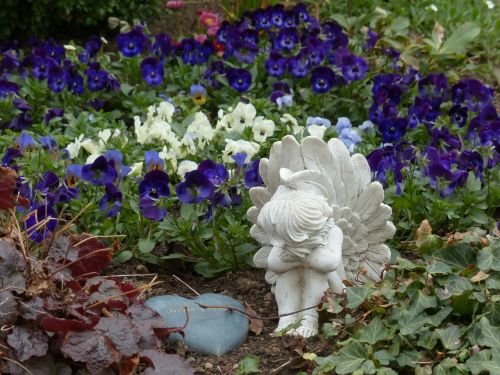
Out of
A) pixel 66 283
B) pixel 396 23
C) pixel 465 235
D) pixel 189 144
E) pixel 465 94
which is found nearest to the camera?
pixel 66 283

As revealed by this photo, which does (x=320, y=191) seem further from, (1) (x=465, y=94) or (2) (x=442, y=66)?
(2) (x=442, y=66)

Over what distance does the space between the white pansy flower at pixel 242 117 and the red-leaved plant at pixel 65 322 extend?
5.36 ft

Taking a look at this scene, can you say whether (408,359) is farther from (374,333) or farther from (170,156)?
(170,156)

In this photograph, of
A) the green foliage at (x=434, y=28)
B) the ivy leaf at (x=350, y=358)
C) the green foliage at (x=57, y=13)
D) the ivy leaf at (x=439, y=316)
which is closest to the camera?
the ivy leaf at (x=350, y=358)

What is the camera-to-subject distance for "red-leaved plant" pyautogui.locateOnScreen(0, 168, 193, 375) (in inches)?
121

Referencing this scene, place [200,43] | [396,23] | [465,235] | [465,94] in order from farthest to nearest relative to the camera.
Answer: [396,23]
[200,43]
[465,94]
[465,235]

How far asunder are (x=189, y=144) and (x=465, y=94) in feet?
4.80

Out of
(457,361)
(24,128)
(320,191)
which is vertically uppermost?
(320,191)

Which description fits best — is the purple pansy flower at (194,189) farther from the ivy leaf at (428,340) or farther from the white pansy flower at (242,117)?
the ivy leaf at (428,340)

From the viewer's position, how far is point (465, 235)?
3.69 m

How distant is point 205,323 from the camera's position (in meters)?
3.60

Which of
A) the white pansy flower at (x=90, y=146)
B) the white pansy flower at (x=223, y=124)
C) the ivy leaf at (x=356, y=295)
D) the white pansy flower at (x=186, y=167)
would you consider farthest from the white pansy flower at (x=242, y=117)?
the ivy leaf at (x=356, y=295)

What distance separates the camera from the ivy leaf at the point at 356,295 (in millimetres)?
3316

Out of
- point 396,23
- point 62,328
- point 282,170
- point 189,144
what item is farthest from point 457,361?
point 396,23
